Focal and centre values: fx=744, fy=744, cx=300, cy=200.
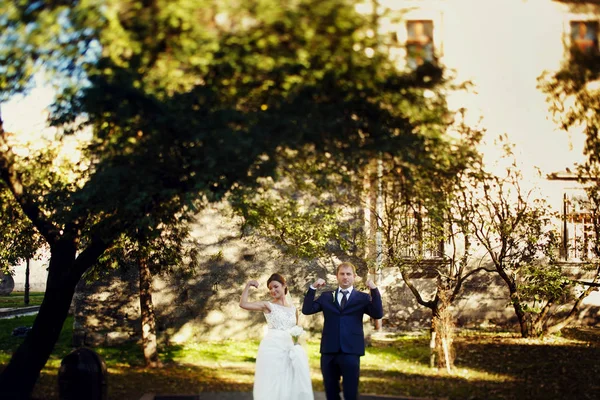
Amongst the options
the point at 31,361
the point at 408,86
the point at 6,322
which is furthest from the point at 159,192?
the point at 6,322

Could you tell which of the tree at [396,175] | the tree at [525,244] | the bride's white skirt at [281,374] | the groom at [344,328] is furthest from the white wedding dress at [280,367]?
the tree at [525,244]

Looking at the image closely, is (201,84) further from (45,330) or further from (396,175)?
(45,330)

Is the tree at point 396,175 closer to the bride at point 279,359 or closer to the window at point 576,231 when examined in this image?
the bride at point 279,359

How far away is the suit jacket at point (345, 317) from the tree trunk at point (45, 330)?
8.78ft

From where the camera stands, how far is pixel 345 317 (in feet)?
22.6

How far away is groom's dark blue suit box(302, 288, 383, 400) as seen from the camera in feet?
22.1

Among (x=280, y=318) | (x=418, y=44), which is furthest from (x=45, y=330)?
(x=418, y=44)

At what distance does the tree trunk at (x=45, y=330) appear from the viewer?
303 inches

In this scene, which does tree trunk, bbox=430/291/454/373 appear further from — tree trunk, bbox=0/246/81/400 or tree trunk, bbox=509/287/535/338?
tree trunk, bbox=0/246/81/400

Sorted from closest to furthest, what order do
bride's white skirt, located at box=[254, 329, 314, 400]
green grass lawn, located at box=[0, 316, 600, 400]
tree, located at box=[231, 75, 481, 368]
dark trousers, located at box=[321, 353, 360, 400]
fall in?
tree, located at box=[231, 75, 481, 368]
dark trousers, located at box=[321, 353, 360, 400]
bride's white skirt, located at box=[254, 329, 314, 400]
green grass lawn, located at box=[0, 316, 600, 400]

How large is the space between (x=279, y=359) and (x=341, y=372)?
0.77 m

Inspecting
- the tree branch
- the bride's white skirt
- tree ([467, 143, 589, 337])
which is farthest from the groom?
tree ([467, 143, 589, 337])

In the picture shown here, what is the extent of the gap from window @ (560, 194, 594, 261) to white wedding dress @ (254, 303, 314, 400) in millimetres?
5368

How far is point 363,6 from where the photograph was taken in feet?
18.4
